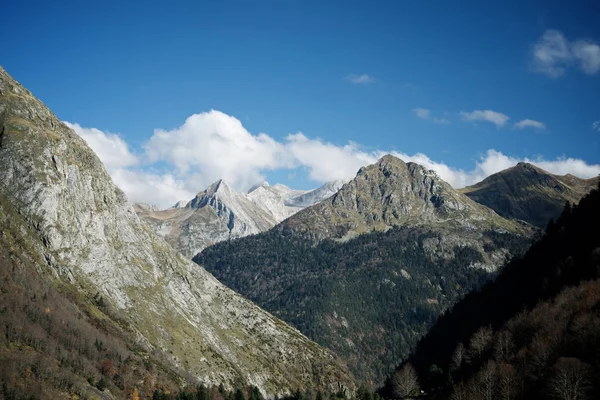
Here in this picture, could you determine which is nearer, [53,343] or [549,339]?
[549,339]

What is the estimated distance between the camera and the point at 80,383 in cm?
14475

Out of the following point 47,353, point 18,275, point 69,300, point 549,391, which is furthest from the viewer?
point 69,300

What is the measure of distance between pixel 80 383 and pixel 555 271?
161 m

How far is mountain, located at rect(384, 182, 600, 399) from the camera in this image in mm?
98113

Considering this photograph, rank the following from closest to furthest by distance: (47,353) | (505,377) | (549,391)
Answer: (549,391) < (505,377) < (47,353)

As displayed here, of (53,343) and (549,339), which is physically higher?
(53,343)

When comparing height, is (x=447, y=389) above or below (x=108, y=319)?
below

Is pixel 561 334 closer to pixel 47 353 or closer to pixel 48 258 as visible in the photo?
pixel 47 353

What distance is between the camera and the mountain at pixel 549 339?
9811 cm

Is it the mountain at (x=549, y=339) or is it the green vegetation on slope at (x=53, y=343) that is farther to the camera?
the green vegetation on slope at (x=53, y=343)

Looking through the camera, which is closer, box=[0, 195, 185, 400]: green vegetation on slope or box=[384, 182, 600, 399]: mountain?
box=[384, 182, 600, 399]: mountain

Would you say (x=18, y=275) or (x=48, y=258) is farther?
(x=48, y=258)

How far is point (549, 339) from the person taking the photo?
377ft

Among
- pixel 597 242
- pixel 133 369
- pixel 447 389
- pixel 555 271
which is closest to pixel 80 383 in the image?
pixel 133 369
